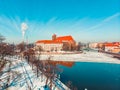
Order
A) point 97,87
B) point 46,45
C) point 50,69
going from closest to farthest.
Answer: point 97,87, point 50,69, point 46,45

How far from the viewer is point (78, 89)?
8547mm

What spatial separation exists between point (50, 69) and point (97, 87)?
10.4ft

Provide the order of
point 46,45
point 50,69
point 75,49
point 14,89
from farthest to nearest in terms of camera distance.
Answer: point 46,45
point 75,49
point 50,69
point 14,89

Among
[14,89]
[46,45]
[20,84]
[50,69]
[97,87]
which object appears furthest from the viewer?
[46,45]

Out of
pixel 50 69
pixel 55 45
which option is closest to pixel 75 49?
pixel 55 45

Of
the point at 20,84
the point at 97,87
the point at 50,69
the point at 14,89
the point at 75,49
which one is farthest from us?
the point at 75,49

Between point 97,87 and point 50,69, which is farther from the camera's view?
point 50,69

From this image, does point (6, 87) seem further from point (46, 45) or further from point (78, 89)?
point (46, 45)

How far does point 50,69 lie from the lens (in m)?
9.73

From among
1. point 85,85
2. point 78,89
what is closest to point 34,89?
point 78,89

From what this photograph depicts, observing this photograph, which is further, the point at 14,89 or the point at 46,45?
the point at 46,45

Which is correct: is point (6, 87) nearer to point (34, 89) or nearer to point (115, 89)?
point (34, 89)

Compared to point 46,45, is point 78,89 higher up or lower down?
lower down

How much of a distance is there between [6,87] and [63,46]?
37198 mm
